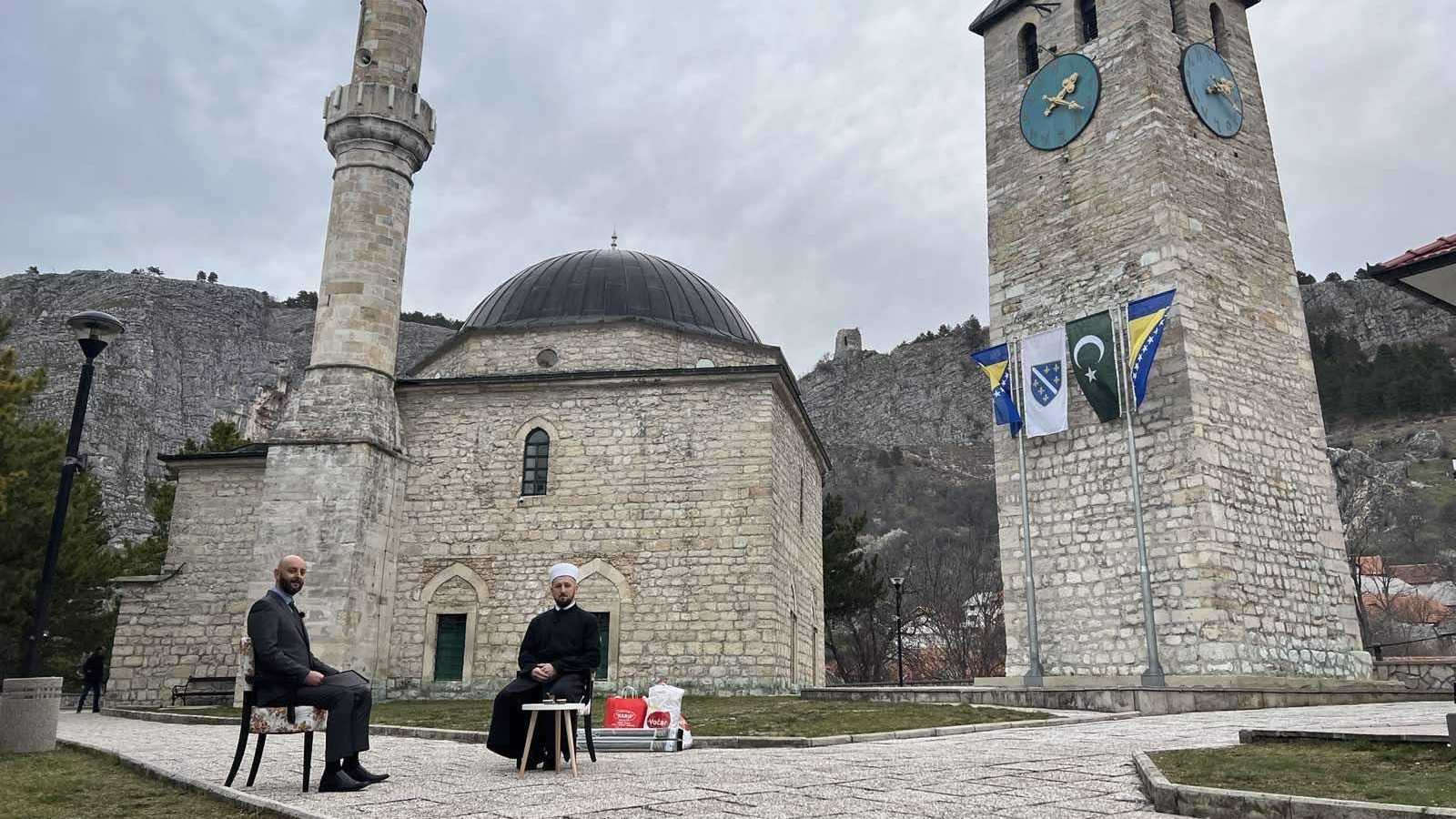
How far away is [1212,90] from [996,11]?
14.1 feet

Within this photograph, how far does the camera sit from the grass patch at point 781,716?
28.7 feet

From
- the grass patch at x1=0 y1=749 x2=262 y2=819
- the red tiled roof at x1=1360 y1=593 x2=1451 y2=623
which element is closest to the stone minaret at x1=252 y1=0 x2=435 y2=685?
the grass patch at x1=0 y1=749 x2=262 y2=819

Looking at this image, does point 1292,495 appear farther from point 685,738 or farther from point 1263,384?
point 685,738

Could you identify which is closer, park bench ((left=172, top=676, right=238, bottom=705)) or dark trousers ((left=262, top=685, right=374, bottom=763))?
dark trousers ((left=262, top=685, right=374, bottom=763))

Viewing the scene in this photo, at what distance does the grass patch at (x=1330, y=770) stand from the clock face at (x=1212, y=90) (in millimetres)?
12706

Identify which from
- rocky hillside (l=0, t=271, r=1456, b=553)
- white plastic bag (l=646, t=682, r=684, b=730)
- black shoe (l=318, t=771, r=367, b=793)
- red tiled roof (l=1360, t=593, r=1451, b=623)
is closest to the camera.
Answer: black shoe (l=318, t=771, r=367, b=793)

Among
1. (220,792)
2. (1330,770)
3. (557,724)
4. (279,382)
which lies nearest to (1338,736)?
(1330,770)

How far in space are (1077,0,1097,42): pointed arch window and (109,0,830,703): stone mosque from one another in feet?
26.0

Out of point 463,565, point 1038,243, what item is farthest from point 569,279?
point 1038,243

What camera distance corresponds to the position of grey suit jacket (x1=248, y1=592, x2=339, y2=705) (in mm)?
5219

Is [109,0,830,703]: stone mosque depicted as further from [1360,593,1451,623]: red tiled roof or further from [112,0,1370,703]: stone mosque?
[1360,593,1451,623]: red tiled roof

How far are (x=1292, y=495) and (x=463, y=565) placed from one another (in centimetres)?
1355

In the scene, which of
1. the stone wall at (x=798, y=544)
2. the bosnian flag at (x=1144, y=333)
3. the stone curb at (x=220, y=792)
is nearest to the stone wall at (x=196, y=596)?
the stone wall at (x=798, y=544)

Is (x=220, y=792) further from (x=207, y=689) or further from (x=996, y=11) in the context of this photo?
(x=996, y=11)
